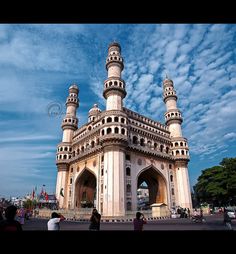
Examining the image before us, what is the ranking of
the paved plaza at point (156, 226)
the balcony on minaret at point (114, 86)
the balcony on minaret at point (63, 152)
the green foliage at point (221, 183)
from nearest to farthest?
the paved plaza at point (156, 226) < the balcony on minaret at point (114, 86) < the green foliage at point (221, 183) < the balcony on minaret at point (63, 152)

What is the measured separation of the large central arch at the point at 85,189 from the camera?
44344 mm

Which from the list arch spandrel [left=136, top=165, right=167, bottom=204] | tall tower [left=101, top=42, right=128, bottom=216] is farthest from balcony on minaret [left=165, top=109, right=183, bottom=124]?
tall tower [left=101, top=42, right=128, bottom=216]

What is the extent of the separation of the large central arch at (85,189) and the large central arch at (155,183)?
10.4 metres

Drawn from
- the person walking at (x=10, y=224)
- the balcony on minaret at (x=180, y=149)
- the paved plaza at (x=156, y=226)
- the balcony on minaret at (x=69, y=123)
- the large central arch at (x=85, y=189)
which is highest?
the balcony on minaret at (x=69, y=123)

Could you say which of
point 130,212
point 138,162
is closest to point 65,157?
point 138,162

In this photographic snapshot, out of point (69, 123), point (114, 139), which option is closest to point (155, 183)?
point (114, 139)

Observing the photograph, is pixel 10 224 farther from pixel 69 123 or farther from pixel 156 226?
pixel 69 123

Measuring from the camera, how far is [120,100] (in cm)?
3869

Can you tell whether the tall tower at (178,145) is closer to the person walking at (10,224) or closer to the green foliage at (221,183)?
the green foliage at (221,183)

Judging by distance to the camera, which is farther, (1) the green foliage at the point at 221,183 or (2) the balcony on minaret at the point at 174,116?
(2) the balcony on minaret at the point at 174,116

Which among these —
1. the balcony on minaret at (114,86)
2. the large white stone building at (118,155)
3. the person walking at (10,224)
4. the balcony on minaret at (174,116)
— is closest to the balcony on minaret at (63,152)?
the large white stone building at (118,155)
